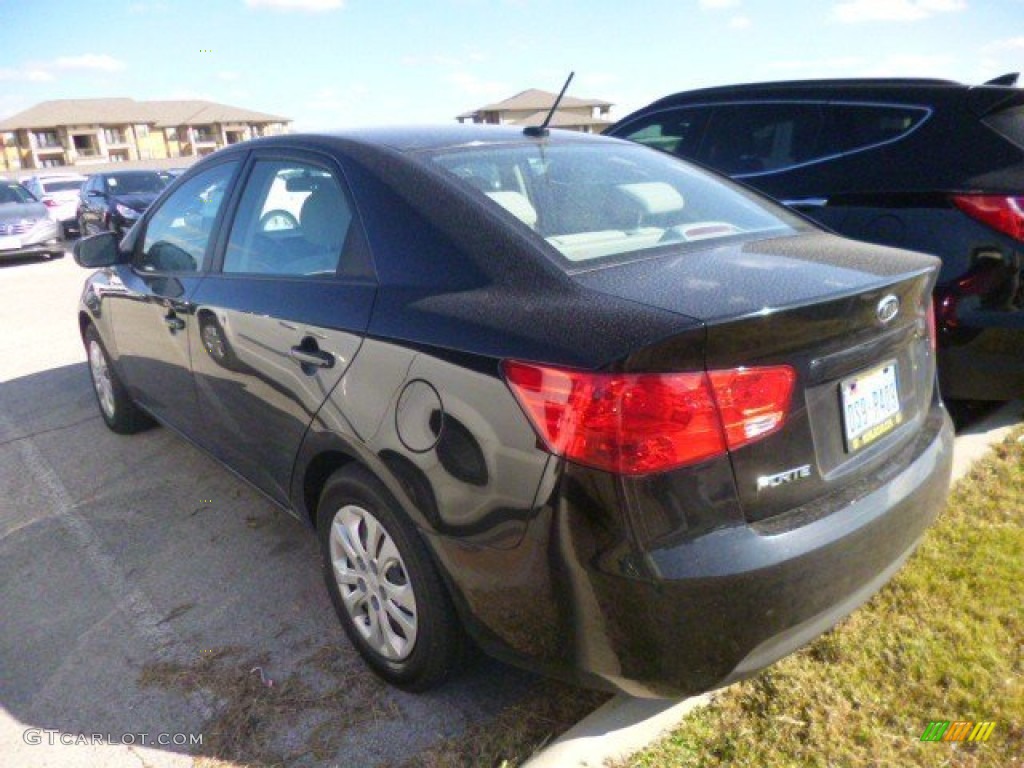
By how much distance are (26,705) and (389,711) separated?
3.85 ft

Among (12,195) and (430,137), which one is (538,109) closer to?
(12,195)

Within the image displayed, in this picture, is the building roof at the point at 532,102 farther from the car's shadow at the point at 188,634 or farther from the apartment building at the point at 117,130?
the car's shadow at the point at 188,634

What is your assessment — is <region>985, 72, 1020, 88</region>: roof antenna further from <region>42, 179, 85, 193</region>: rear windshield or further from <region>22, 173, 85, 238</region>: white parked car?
Answer: <region>42, 179, 85, 193</region>: rear windshield

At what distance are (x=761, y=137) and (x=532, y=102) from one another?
54.5 metres

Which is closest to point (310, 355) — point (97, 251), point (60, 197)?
point (97, 251)

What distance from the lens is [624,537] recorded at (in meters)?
1.70

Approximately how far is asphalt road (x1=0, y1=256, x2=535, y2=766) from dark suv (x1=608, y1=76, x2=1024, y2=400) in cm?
244

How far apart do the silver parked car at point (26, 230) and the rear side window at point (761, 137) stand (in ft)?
43.5

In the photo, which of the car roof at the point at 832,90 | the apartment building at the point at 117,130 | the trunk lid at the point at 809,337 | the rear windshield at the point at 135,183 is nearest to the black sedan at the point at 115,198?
the rear windshield at the point at 135,183

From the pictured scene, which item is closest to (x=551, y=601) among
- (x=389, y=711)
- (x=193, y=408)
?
(x=389, y=711)

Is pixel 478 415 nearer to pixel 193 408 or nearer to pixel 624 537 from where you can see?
pixel 624 537

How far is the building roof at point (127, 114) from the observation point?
63250 mm

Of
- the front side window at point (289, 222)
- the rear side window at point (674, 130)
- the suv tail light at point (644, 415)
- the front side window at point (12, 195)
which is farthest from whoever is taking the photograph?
the front side window at point (12, 195)

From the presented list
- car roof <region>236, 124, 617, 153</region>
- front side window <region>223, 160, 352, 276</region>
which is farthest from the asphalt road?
car roof <region>236, 124, 617, 153</region>
